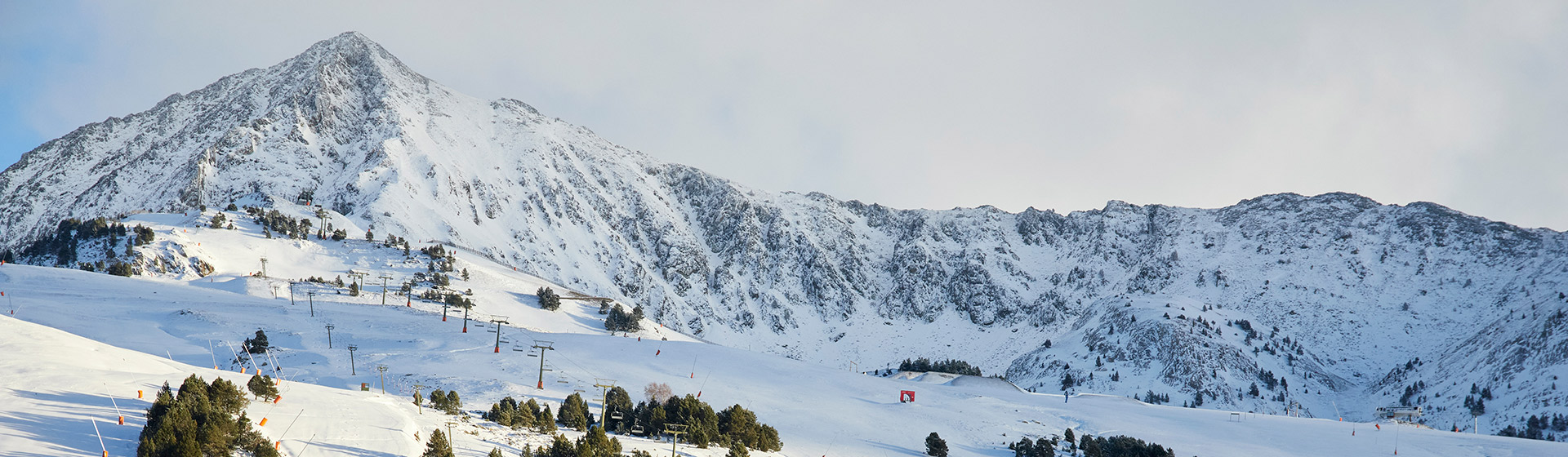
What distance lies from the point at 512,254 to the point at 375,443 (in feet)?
386

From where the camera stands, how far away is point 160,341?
55875 mm

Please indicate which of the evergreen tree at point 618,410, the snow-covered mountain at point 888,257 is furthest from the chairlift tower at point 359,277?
the evergreen tree at point 618,410

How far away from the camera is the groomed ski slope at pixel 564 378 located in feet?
124

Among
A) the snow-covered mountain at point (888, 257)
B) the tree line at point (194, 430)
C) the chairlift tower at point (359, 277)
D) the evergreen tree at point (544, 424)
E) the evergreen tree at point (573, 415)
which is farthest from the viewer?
the snow-covered mountain at point (888, 257)

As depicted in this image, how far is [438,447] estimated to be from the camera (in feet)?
86.4

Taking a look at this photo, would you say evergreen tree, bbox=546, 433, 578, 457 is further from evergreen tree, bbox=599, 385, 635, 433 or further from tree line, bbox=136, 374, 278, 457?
evergreen tree, bbox=599, 385, 635, 433

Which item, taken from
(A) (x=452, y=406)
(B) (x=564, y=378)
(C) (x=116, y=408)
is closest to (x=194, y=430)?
(C) (x=116, y=408)

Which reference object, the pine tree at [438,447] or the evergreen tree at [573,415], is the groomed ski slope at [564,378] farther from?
the evergreen tree at [573,415]

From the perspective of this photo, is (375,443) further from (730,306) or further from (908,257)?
(908,257)

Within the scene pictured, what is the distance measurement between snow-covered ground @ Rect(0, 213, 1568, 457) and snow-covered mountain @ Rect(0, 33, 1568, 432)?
143 ft

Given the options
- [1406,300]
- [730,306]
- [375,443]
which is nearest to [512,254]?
[730,306]

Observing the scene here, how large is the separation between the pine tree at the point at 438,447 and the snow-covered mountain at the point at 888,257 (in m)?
99.1

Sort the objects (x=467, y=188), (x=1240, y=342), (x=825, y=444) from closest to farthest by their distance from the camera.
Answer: (x=825, y=444) < (x=1240, y=342) < (x=467, y=188)

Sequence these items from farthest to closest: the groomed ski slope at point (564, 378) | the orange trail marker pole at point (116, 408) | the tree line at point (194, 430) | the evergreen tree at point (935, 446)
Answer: the evergreen tree at point (935, 446) → the groomed ski slope at point (564, 378) → the orange trail marker pole at point (116, 408) → the tree line at point (194, 430)
